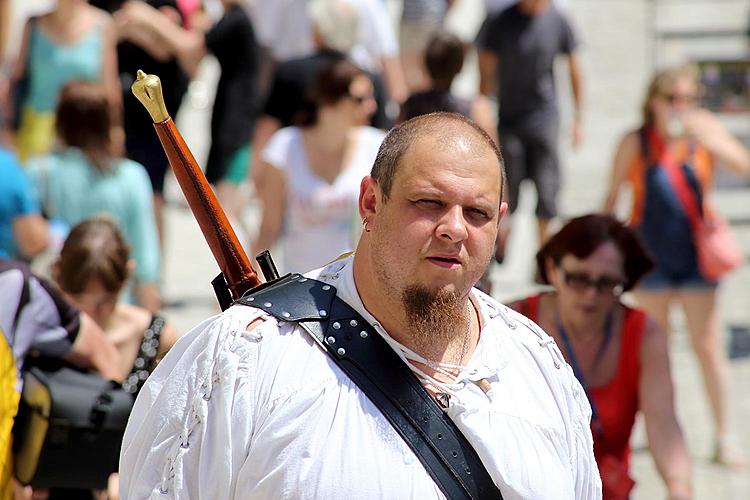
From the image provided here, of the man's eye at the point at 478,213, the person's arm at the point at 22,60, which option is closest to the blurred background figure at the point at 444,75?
the person's arm at the point at 22,60

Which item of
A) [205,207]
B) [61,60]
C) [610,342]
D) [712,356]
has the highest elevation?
[61,60]

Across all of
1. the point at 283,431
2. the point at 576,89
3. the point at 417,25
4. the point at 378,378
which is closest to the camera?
the point at 283,431

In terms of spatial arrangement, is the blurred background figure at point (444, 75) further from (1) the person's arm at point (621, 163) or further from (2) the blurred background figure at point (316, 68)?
(1) the person's arm at point (621, 163)

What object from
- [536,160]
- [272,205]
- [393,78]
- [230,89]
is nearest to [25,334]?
[272,205]

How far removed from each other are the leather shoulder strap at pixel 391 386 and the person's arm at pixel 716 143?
14.4 feet

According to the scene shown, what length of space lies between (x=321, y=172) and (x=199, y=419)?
3.56 m

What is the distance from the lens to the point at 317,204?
6.19m

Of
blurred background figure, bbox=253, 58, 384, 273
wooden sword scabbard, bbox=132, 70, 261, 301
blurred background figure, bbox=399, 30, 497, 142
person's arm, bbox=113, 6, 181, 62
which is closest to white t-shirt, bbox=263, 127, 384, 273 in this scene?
blurred background figure, bbox=253, 58, 384, 273

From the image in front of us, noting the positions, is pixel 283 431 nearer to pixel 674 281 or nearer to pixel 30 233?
pixel 30 233

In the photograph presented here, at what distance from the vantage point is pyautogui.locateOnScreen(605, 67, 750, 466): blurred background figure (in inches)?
275

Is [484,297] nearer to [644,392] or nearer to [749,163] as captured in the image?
[644,392]

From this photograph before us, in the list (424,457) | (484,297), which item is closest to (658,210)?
(484,297)

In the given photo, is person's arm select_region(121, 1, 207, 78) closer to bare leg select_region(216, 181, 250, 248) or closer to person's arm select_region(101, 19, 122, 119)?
person's arm select_region(101, 19, 122, 119)

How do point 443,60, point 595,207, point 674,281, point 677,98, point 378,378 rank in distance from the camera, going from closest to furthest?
point 378,378 < point 677,98 < point 674,281 < point 443,60 < point 595,207
